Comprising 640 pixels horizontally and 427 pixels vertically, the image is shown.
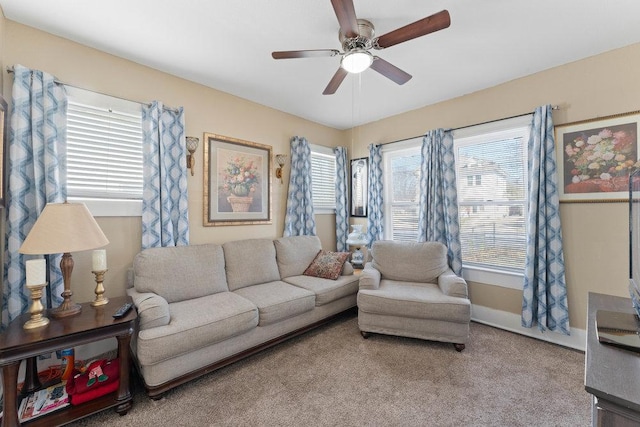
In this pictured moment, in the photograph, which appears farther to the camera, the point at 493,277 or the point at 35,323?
the point at 493,277

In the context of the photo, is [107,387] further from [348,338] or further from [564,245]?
[564,245]

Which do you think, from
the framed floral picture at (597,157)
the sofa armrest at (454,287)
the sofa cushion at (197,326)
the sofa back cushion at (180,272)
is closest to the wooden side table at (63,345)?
the sofa cushion at (197,326)

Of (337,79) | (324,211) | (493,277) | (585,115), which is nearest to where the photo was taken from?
(337,79)

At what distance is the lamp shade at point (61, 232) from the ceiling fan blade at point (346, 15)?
2.02 m

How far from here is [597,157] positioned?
2420 millimetres

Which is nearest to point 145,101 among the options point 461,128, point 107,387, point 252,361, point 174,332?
point 174,332

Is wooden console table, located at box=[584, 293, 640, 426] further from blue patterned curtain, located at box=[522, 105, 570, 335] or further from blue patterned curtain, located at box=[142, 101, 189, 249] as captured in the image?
blue patterned curtain, located at box=[142, 101, 189, 249]

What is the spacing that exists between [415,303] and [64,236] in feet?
8.83

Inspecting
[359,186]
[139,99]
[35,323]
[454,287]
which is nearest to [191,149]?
[139,99]

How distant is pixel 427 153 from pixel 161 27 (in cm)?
299

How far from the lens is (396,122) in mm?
3895

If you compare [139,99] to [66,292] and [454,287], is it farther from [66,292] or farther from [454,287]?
[454,287]

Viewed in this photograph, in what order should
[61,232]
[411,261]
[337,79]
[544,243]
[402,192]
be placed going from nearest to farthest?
[61,232] < [337,79] < [544,243] < [411,261] < [402,192]

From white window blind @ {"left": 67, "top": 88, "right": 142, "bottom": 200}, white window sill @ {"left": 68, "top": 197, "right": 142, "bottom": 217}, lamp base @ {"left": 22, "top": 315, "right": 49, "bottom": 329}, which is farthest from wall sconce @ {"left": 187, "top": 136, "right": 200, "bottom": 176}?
lamp base @ {"left": 22, "top": 315, "right": 49, "bottom": 329}
